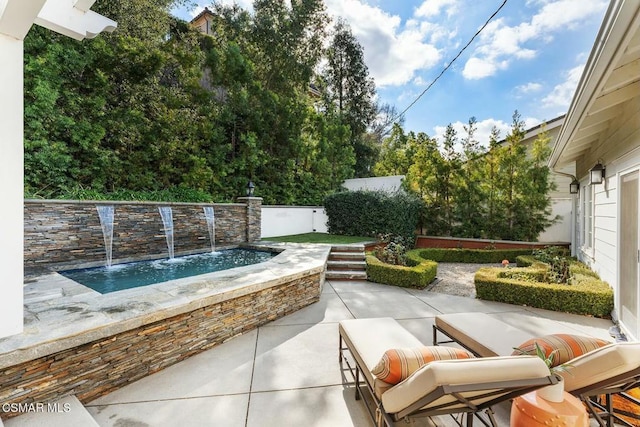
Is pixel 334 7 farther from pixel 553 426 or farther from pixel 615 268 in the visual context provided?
pixel 553 426

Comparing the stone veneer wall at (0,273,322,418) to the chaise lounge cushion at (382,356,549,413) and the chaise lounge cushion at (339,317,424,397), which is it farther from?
the chaise lounge cushion at (382,356,549,413)

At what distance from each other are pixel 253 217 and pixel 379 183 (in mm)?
6466

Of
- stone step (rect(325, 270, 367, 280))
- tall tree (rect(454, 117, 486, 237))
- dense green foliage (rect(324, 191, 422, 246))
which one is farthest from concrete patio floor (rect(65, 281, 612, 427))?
dense green foliage (rect(324, 191, 422, 246))

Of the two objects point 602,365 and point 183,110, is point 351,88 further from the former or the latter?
point 602,365

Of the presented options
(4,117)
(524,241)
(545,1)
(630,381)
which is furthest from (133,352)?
(524,241)

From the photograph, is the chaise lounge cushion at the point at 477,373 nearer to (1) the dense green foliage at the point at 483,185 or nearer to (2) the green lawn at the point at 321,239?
(2) the green lawn at the point at 321,239

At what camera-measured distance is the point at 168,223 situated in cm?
756

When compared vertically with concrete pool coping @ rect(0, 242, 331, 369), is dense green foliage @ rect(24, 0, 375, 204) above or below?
above

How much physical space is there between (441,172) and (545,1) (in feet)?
17.5

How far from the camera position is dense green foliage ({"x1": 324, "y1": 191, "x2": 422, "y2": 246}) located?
10.6 metres

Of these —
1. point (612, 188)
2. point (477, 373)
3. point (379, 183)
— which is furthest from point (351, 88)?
point (477, 373)

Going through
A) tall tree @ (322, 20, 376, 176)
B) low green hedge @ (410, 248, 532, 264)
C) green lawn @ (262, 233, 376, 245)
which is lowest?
low green hedge @ (410, 248, 532, 264)

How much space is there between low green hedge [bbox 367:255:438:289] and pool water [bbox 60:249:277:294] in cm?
275

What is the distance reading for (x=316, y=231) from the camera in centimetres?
1270
